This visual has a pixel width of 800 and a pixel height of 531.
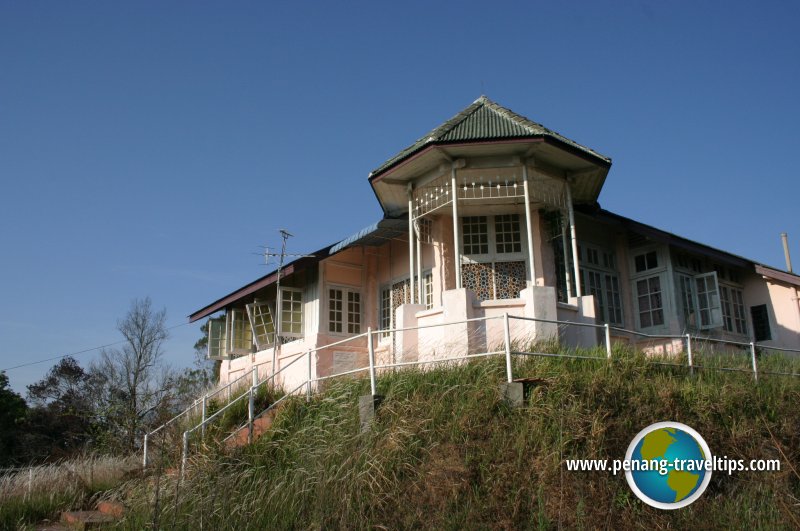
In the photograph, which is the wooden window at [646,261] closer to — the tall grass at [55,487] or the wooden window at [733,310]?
the wooden window at [733,310]

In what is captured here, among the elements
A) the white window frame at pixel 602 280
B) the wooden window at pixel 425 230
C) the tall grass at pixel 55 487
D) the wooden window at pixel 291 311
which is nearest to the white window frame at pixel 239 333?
the wooden window at pixel 291 311

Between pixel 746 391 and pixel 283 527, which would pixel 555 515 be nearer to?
pixel 283 527

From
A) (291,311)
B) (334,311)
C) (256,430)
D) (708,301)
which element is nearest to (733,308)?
(708,301)

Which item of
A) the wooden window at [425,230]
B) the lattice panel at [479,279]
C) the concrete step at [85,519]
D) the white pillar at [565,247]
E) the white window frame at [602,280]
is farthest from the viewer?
the white window frame at [602,280]

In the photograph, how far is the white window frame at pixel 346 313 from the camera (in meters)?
16.5

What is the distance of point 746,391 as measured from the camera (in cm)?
916

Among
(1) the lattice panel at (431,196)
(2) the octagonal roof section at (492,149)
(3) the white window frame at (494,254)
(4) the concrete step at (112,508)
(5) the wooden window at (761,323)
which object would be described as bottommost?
(4) the concrete step at (112,508)

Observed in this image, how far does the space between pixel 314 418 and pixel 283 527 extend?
249 cm

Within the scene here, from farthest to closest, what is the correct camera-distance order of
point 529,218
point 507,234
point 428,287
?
point 428,287 → point 507,234 → point 529,218

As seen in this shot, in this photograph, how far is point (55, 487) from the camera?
11172 mm

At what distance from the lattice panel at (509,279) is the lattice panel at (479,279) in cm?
14

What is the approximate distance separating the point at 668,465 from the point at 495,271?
6907mm

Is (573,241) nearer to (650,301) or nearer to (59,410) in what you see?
(650,301)

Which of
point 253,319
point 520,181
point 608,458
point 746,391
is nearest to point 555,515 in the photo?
point 608,458
